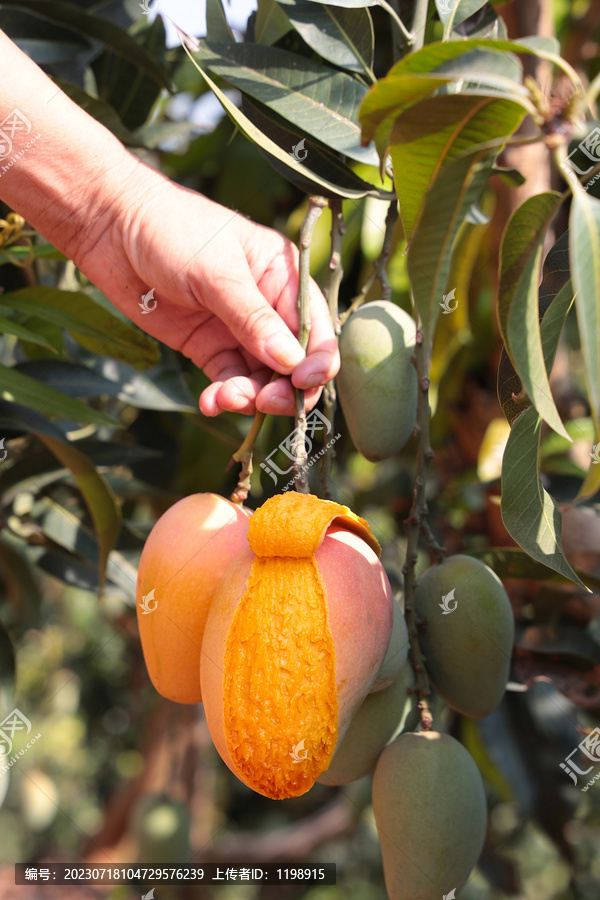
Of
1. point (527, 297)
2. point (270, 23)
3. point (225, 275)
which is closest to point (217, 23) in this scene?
point (270, 23)

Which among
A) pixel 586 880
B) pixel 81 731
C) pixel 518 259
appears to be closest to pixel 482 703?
pixel 518 259

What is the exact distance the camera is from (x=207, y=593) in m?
0.62

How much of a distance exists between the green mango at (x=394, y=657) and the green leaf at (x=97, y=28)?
84 cm

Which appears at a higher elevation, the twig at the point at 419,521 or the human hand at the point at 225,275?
the human hand at the point at 225,275

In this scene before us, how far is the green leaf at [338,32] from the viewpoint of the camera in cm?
74

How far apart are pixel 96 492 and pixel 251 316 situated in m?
0.35

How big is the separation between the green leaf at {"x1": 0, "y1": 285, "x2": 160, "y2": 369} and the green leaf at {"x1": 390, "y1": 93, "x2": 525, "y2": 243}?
0.48 meters

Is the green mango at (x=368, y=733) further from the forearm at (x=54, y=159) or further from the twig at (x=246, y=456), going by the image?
the forearm at (x=54, y=159)

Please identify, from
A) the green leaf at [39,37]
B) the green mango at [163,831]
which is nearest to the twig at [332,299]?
the green leaf at [39,37]

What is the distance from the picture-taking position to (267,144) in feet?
2.18

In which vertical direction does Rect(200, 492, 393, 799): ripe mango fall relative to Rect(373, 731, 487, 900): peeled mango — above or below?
above

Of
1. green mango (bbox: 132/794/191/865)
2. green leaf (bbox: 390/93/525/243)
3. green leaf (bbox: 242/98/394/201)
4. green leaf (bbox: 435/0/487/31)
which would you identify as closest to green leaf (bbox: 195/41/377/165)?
green leaf (bbox: 242/98/394/201)

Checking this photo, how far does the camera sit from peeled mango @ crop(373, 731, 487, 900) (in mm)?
623

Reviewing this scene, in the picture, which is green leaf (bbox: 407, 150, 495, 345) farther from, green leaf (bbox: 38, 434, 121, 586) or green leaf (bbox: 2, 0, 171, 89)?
green leaf (bbox: 2, 0, 171, 89)
